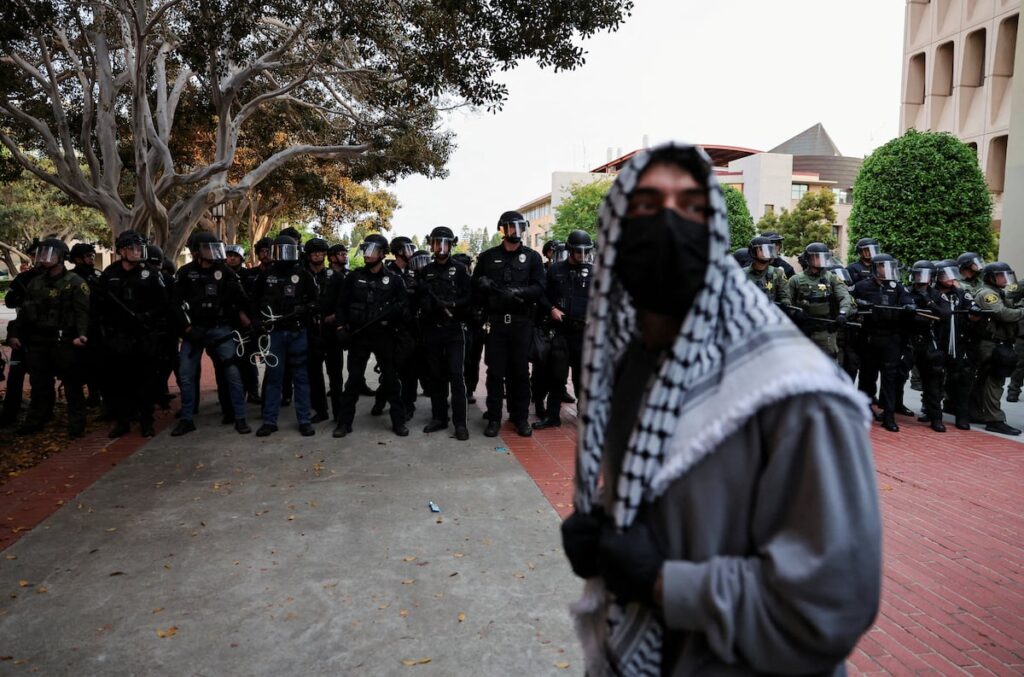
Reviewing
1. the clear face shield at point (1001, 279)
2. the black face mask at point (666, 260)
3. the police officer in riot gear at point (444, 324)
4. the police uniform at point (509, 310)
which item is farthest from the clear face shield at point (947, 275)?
the black face mask at point (666, 260)

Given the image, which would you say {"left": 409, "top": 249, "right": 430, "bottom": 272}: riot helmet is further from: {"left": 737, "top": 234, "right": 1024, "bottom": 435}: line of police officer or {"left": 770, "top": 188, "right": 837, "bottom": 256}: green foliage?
{"left": 770, "top": 188, "right": 837, "bottom": 256}: green foliage

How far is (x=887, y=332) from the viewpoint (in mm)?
8312

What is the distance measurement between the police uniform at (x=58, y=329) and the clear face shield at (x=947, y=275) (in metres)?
9.93

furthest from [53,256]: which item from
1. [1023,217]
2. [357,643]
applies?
[1023,217]

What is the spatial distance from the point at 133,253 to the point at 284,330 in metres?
1.83

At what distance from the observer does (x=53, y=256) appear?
296 inches

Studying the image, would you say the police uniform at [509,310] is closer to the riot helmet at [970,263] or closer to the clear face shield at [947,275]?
the clear face shield at [947,275]

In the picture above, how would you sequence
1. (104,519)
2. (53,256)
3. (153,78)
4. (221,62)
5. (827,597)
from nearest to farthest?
(827,597)
(104,519)
(53,256)
(221,62)
(153,78)

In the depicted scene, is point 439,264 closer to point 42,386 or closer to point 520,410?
point 520,410

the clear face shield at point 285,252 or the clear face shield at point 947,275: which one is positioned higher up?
the clear face shield at point 285,252

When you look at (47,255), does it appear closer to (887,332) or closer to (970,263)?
(887,332)

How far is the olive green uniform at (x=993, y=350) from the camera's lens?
26.6 feet

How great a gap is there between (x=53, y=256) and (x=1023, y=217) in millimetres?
18290

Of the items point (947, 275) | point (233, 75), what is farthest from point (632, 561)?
point (233, 75)
